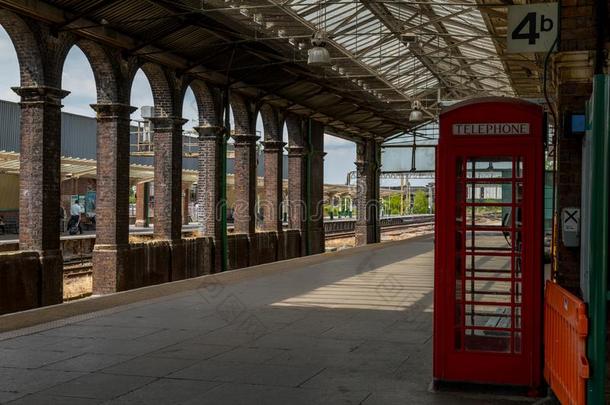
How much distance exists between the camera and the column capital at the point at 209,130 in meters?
17.9

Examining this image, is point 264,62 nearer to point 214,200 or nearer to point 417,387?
point 214,200

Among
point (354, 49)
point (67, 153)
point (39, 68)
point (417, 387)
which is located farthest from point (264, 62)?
point (67, 153)

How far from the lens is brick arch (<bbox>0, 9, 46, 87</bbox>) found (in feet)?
38.0

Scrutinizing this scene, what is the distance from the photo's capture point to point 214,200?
59.6 ft

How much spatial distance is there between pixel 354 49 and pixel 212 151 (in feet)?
14.7

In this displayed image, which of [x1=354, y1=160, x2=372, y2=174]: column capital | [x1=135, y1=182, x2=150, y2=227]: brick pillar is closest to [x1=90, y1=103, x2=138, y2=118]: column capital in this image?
[x1=354, y1=160, x2=372, y2=174]: column capital

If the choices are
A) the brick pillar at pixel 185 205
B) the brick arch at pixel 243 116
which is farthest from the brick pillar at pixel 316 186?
the brick pillar at pixel 185 205

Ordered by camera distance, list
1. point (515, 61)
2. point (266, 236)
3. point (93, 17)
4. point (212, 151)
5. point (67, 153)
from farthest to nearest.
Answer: point (67, 153), point (266, 236), point (212, 151), point (515, 61), point (93, 17)

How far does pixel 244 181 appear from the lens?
20.6m

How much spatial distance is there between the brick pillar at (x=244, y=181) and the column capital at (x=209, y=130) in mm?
2333

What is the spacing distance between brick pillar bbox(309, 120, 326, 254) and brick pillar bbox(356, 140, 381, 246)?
17.3 ft

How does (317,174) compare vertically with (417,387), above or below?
above

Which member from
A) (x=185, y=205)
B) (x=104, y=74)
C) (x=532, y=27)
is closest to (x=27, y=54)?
(x=104, y=74)

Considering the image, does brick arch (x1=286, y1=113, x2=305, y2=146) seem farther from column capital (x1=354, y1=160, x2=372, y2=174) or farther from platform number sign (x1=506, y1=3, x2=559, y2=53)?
platform number sign (x1=506, y1=3, x2=559, y2=53)
